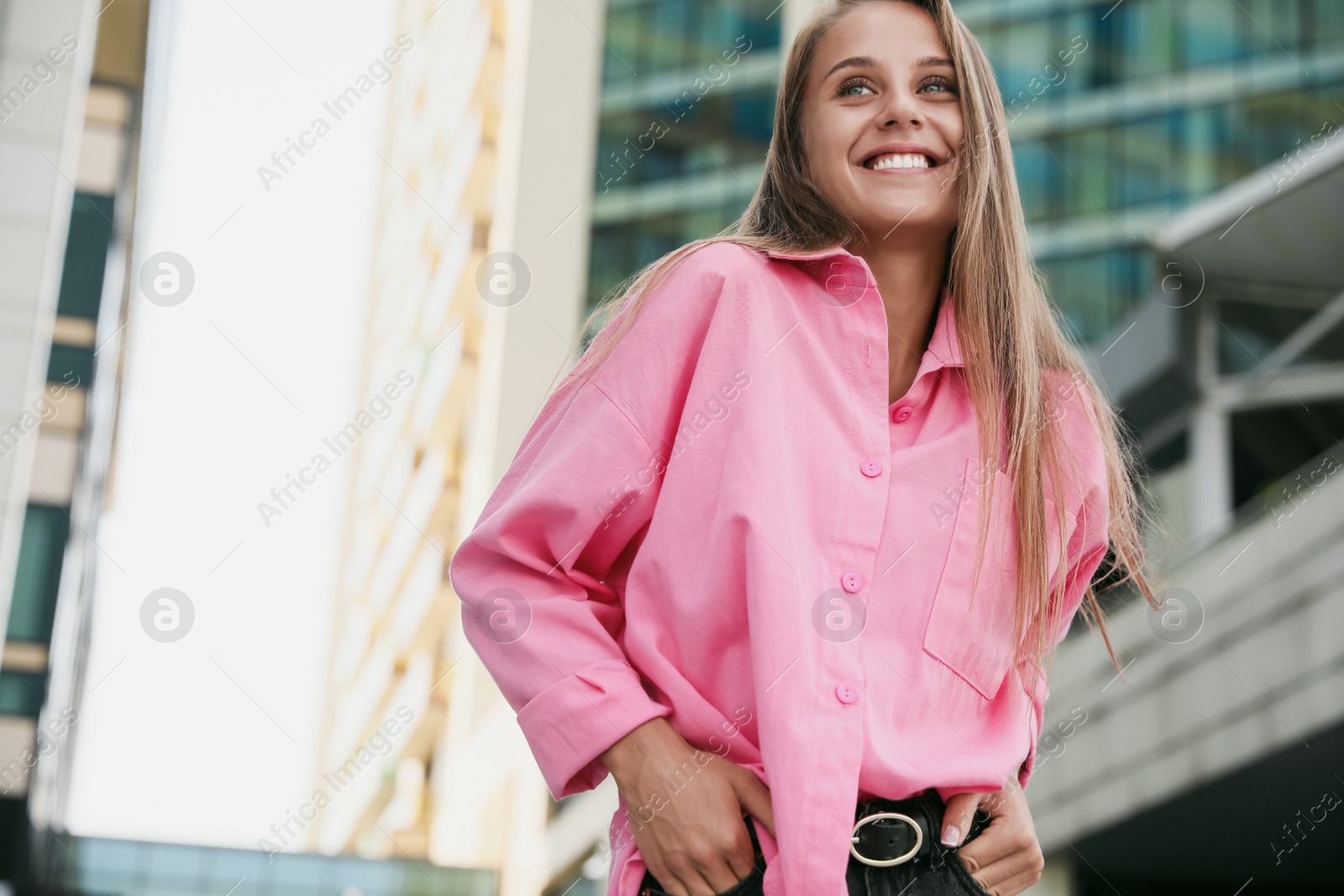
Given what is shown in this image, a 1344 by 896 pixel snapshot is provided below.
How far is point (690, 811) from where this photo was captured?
4.34 ft

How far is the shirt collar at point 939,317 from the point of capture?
1614 mm

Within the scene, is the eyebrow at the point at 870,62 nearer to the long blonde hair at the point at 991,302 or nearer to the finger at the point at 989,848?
the long blonde hair at the point at 991,302

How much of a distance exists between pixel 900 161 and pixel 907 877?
0.93m

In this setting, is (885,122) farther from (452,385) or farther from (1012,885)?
(452,385)

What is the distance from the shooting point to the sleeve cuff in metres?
1.38

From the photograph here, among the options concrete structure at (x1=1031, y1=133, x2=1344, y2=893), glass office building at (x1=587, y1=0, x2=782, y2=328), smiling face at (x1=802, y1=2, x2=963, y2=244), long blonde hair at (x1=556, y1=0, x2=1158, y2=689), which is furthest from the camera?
glass office building at (x1=587, y1=0, x2=782, y2=328)

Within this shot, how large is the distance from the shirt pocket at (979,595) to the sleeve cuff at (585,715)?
0.35 metres

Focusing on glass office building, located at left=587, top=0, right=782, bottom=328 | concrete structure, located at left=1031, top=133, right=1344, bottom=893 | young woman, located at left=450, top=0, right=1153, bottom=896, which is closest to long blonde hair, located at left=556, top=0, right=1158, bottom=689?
young woman, located at left=450, top=0, right=1153, bottom=896

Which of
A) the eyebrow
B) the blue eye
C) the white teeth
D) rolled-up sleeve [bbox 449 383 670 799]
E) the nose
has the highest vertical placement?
the eyebrow

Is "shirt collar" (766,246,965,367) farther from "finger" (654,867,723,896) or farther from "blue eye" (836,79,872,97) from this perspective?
"finger" (654,867,723,896)

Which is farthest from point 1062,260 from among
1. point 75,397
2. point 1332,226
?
point 75,397

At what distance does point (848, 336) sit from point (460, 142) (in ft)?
115

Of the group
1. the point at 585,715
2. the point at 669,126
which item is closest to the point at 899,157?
the point at 585,715

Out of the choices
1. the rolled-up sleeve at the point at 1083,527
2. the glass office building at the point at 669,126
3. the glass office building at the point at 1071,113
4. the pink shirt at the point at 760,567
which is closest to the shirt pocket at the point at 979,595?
the pink shirt at the point at 760,567
